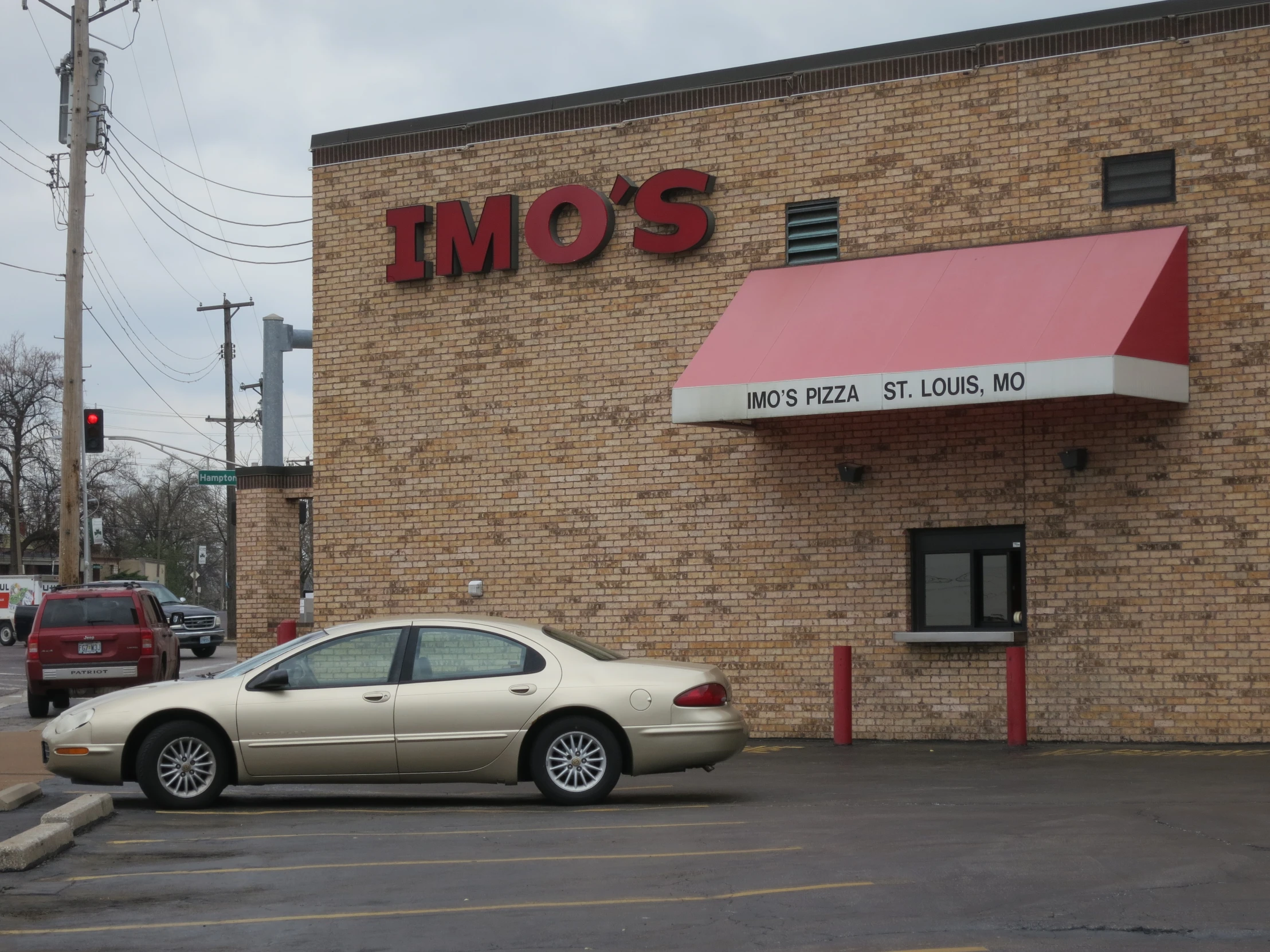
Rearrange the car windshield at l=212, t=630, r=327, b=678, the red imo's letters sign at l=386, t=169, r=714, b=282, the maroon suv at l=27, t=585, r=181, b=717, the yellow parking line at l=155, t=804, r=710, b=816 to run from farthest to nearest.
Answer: the maroon suv at l=27, t=585, r=181, b=717
the red imo's letters sign at l=386, t=169, r=714, b=282
the car windshield at l=212, t=630, r=327, b=678
the yellow parking line at l=155, t=804, r=710, b=816

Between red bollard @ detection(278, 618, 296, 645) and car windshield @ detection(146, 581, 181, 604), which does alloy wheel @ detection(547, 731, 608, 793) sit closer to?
red bollard @ detection(278, 618, 296, 645)

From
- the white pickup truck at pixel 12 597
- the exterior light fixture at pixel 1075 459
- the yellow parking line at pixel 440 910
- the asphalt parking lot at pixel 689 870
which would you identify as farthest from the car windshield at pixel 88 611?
the white pickup truck at pixel 12 597

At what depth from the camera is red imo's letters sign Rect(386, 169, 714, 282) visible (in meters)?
17.6

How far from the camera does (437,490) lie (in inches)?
747

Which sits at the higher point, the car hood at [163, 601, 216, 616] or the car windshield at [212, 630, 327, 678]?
the car windshield at [212, 630, 327, 678]

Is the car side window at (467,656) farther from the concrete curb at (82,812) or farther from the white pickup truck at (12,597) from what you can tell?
the white pickup truck at (12,597)

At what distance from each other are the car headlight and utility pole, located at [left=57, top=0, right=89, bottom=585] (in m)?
12.7

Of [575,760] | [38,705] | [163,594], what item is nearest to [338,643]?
[575,760]

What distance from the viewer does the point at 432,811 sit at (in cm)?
1116

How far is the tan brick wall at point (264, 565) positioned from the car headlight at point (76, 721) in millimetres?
11464

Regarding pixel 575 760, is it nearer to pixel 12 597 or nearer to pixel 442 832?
pixel 442 832

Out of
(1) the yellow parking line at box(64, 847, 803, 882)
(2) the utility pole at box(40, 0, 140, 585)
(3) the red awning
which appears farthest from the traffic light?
(1) the yellow parking line at box(64, 847, 803, 882)

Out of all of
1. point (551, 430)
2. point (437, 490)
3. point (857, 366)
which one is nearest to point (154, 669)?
point (437, 490)

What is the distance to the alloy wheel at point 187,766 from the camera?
11242 mm
